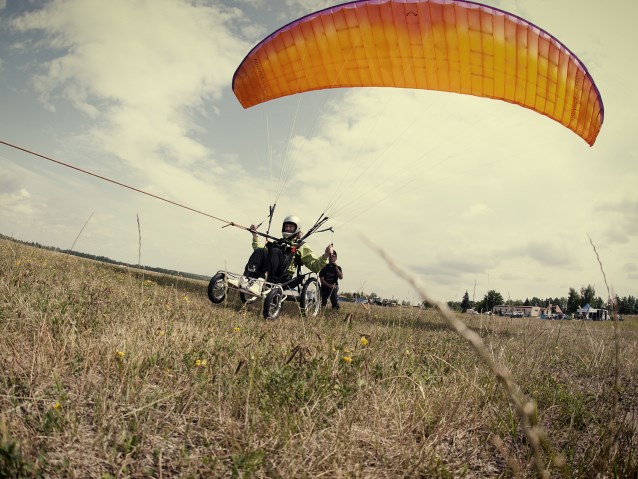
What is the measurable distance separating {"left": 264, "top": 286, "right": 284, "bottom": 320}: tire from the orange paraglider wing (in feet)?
18.9

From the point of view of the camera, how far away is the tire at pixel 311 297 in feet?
25.5

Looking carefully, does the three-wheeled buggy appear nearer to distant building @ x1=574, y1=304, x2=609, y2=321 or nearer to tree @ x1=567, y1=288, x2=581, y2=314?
distant building @ x1=574, y1=304, x2=609, y2=321

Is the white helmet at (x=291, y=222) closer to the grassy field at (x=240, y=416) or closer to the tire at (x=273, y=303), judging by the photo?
the tire at (x=273, y=303)

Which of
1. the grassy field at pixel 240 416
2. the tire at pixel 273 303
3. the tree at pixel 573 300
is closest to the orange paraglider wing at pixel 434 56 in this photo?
the tire at pixel 273 303

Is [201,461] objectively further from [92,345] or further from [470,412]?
[470,412]


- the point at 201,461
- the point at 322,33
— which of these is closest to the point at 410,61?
the point at 322,33

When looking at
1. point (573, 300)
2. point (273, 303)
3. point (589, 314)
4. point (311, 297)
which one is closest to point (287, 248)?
point (311, 297)

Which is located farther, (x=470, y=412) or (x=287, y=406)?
(x=470, y=412)

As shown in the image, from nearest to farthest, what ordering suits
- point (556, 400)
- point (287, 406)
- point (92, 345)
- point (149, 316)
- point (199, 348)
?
point (287, 406), point (92, 345), point (199, 348), point (556, 400), point (149, 316)

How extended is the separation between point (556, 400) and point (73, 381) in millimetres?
3903

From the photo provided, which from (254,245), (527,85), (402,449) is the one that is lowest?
(402,449)

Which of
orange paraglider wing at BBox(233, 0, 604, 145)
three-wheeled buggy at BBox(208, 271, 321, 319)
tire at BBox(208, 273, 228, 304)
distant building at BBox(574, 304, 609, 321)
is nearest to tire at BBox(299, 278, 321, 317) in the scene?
three-wheeled buggy at BBox(208, 271, 321, 319)

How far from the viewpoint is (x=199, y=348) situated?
10.5ft

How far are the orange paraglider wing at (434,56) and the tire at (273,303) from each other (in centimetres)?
575
